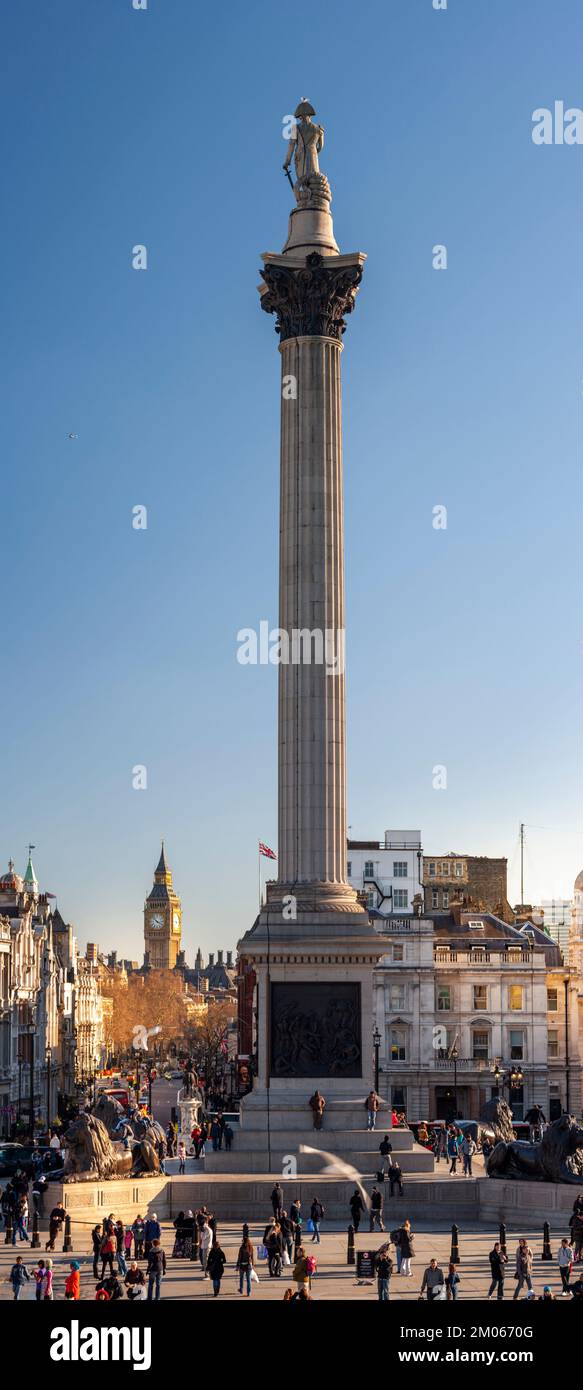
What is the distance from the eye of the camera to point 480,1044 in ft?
291

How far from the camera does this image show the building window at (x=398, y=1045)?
87.0 m

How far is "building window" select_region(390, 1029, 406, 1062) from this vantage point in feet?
285

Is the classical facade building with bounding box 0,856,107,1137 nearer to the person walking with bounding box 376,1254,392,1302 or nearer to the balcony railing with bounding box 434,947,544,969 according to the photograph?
the balcony railing with bounding box 434,947,544,969

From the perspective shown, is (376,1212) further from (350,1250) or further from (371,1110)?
(371,1110)

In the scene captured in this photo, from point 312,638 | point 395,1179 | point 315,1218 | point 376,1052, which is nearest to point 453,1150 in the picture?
point 395,1179

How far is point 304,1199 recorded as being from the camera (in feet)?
155

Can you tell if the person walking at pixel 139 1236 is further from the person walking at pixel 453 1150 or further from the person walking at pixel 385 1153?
the person walking at pixel 453 1150

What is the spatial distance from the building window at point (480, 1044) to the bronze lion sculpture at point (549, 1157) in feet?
138

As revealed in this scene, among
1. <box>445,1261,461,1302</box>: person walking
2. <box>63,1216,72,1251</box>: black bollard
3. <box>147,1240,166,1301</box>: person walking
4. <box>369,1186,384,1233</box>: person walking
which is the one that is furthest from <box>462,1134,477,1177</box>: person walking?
<box>445,1261,461,1302</box>: person walking

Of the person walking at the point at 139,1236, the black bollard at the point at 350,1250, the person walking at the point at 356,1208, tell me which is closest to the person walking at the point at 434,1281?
the black bollard at the point at 350,1250
